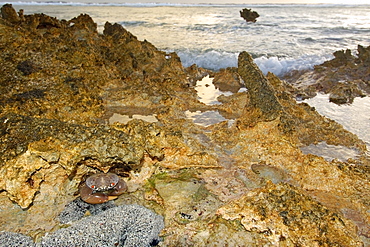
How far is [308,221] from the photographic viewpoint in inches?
103

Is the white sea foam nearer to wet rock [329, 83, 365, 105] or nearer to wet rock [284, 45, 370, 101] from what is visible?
wet rock [284, 45, 370, 101]

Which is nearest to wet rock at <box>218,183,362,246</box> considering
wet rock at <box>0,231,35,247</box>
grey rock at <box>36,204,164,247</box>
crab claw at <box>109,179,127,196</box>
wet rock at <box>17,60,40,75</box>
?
grey rock at <box>36,204,164,247</box>

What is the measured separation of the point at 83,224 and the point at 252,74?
12.8 ft

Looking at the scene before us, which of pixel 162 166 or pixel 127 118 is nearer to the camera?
pixel 162 166

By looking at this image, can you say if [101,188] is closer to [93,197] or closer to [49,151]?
[93,197]

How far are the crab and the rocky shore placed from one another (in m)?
0.09

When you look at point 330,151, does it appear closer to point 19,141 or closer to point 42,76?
point 19,141

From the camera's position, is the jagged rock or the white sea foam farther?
the jagged rock

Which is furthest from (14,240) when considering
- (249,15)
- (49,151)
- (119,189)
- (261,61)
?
(249,15)

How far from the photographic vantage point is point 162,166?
3756 millimetres

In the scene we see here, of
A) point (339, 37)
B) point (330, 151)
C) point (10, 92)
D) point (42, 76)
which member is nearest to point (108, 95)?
point (42, 76)

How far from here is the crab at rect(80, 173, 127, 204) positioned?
123 inches

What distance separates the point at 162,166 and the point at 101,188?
0.92 metres

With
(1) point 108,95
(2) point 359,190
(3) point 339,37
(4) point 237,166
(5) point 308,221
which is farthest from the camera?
(3) point 339,37
